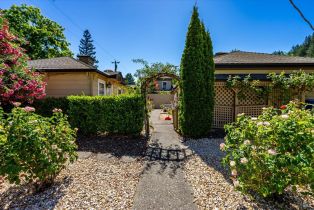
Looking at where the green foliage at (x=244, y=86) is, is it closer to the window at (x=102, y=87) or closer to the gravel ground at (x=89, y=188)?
the gravel ground at (x=89, y=188)

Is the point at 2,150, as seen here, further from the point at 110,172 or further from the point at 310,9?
the point at 310,9

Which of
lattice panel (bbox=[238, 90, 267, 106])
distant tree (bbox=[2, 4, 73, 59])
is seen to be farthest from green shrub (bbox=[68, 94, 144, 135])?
distant tree (bbox=[2, 4, 73, 59])

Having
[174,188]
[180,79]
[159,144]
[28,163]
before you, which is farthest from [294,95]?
[28,163]

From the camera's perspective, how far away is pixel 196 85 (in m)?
6.50

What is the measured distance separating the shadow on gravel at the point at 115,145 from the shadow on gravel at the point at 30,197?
2058 millimetres

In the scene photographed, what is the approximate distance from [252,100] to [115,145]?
711 centimetres

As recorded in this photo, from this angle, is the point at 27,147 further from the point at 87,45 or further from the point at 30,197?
the point at 87,45

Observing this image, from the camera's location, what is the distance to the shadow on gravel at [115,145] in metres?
5.29

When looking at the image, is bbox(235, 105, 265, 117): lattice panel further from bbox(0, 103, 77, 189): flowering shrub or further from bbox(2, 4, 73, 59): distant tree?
bbox(2, 4, 73, 59): distant tree

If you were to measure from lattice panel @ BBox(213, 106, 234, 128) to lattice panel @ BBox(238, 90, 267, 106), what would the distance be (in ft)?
2.75

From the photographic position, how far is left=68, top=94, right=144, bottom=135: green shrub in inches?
249

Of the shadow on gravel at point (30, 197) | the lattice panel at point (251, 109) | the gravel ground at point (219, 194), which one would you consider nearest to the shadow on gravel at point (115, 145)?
the gravel ground at point (219, 194)

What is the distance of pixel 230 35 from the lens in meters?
10.0

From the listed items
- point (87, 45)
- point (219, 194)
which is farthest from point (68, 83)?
point (87, 45)
